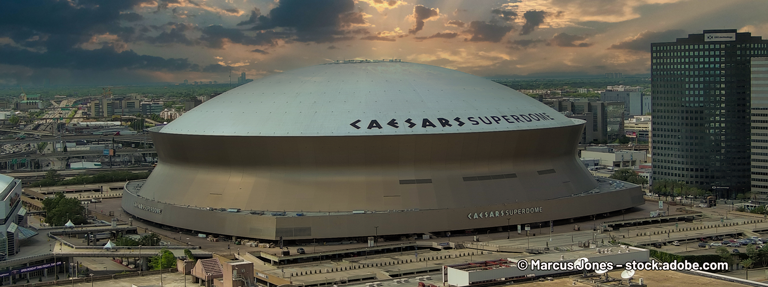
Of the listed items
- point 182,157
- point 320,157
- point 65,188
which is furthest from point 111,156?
point 320,157

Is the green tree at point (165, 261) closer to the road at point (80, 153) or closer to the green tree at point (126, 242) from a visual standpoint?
the green tree at point (126, 242)

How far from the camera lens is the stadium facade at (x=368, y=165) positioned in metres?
66.1

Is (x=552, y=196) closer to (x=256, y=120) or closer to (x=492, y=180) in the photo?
(x=492, y=180)

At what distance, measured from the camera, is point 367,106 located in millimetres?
71125

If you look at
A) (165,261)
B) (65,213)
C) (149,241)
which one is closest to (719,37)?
(149,241)

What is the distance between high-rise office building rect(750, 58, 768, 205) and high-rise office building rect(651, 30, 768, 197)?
553 centimetres

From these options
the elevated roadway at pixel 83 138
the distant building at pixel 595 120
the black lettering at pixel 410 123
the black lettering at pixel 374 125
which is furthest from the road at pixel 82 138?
the black lettering at pixel 410 123

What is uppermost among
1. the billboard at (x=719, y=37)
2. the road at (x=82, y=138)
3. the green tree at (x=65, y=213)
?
the billboard at (x=719, y=37)

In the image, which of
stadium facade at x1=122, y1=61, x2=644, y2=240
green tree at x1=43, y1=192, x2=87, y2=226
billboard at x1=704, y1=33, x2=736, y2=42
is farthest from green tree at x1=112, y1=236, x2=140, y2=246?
billboard at x1=704, y1=33, x2=736, y2=42

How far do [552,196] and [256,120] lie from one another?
2453 cm

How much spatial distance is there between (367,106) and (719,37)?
51481 millimetres

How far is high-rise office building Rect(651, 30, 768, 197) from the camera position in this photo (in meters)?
101

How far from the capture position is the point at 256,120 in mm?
71188

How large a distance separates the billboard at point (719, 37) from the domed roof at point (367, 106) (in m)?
33.5
